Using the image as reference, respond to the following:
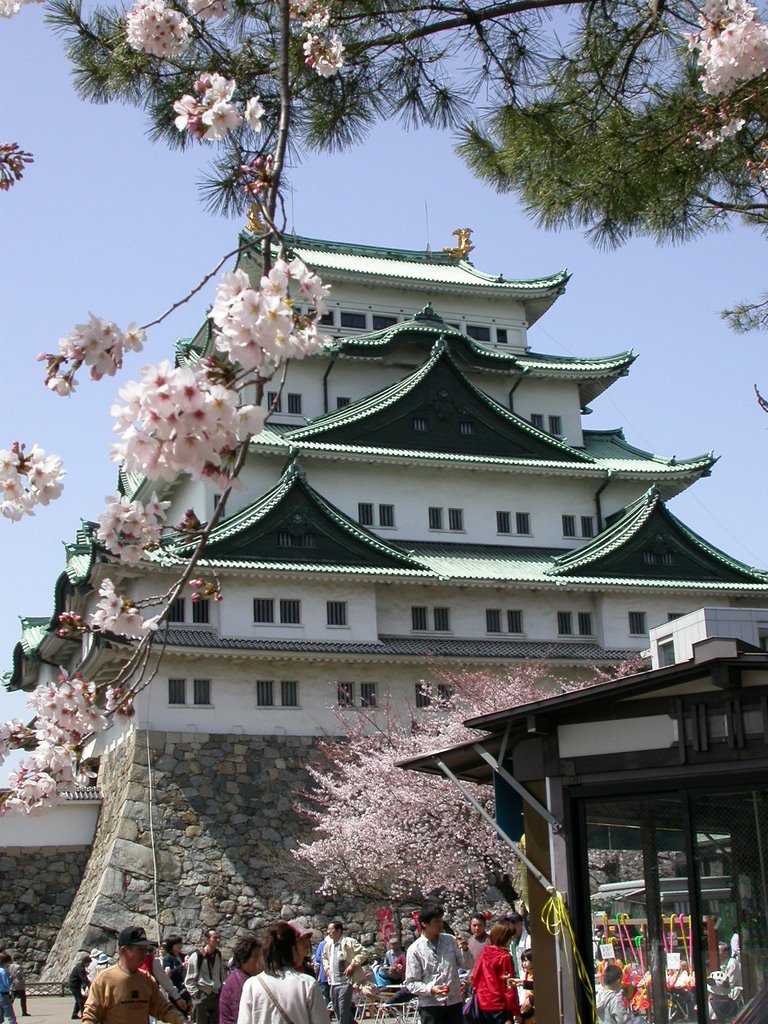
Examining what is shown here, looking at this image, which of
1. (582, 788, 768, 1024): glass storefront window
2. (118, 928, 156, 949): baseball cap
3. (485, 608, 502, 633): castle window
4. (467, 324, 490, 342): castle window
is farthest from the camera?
(467, 324, 490, 342): castle window

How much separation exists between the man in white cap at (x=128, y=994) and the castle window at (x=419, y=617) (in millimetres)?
27948

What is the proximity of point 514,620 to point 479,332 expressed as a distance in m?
11.7

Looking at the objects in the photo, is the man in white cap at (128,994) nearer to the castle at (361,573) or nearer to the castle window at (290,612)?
the castle at (361,573)

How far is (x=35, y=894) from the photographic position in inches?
1237

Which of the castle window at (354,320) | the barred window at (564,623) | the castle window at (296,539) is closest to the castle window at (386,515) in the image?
the castle window at (296,539)

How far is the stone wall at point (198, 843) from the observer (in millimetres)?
29125

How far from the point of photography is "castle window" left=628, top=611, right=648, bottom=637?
36.9m

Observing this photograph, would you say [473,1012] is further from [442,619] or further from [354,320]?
[354,320]

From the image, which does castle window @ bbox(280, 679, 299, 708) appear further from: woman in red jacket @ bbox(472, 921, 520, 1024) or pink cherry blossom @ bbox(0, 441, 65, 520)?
pink cherry blossom @ bbox(0, 441, 65, 520)

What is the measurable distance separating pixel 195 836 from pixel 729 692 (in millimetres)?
23009

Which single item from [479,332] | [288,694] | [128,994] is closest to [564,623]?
[288,694]

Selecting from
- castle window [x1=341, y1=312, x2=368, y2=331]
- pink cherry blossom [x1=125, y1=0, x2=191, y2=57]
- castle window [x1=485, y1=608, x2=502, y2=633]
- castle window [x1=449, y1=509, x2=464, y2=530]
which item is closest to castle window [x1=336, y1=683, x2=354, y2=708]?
castle window [x1=485, y1=608, x2=502, y2=633]

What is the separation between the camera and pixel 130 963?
24.3ft

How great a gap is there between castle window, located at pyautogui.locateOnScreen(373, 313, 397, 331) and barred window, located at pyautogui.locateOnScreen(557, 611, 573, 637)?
11.6 meters
